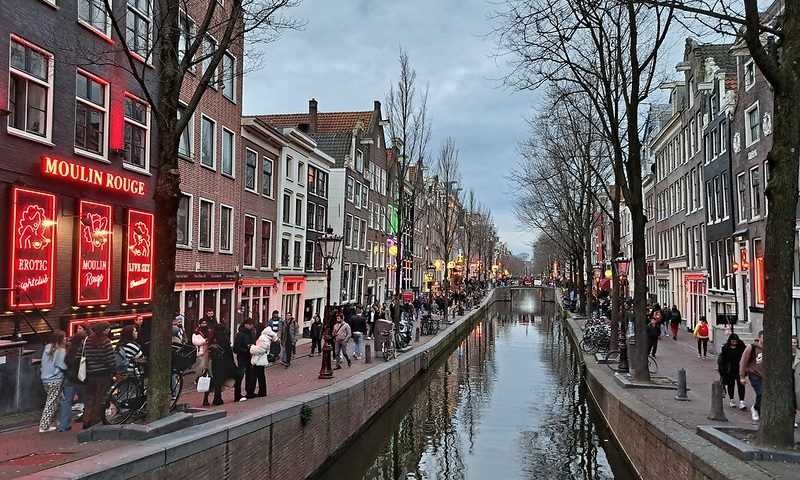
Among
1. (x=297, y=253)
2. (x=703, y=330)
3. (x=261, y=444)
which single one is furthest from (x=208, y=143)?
(x=703, y=330)

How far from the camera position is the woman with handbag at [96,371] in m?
10.2

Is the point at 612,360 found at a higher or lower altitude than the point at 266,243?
lower

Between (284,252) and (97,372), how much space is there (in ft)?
66.9

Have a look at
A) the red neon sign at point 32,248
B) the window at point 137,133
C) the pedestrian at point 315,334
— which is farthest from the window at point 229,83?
the red neon sign at point 32,248

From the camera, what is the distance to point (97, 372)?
33.5 ft

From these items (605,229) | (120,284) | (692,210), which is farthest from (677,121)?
(605,229)

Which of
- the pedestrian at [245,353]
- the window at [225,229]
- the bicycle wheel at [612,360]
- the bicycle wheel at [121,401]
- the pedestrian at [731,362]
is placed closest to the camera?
the bicycle wheel at [121,401]

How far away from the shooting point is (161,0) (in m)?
9.93

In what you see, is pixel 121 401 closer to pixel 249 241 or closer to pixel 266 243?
pixel 249 241

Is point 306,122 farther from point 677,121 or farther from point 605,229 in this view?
point 605,229

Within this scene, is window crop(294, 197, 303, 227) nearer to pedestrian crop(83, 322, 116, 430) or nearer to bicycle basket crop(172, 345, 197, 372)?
bicycle basket crop(172, 345, 197, 372)

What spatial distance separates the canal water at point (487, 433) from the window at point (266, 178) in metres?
11.0

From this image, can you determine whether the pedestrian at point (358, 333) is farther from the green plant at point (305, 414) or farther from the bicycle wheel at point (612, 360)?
the green plant at point (305, 414)

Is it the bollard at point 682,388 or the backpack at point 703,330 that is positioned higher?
the backpack at point 703,330
